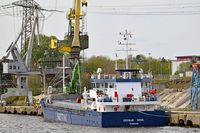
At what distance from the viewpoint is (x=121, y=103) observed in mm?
65688

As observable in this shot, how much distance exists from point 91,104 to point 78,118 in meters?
3.32

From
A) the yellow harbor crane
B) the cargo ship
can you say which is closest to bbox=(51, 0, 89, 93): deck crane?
the yellow harbor crane

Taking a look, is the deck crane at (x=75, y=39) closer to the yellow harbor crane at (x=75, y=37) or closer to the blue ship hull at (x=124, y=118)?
the yellow harbor crane at (x=75, y=37)

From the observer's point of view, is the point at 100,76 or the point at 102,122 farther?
the point at 100,76

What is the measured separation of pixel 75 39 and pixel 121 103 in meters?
51.0

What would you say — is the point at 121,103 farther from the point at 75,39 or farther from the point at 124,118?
the point at 75,39

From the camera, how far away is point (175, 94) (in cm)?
10781

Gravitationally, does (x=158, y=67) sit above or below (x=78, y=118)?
above

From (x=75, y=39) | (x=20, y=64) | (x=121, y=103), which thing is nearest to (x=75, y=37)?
(x=75, y=39)

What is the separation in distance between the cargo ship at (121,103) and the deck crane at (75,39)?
27.0 m

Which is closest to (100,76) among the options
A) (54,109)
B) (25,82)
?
(54,109)

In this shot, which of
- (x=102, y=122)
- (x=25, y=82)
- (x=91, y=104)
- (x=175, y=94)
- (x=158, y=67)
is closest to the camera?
(x=102, y=122)

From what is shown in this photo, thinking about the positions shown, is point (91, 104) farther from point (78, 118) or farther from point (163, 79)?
point (163, 79)

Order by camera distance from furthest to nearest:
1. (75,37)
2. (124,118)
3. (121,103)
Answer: (75,37) < (121,103) < (124,118)
